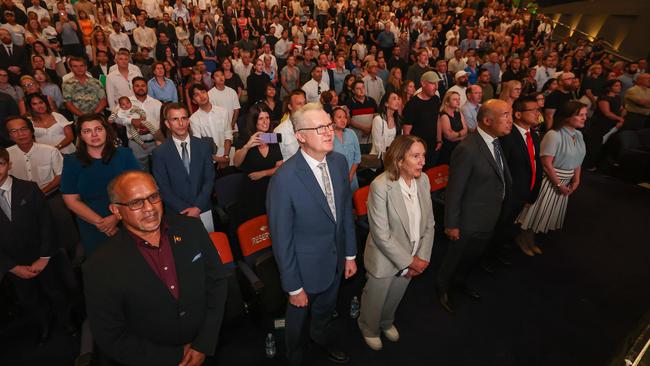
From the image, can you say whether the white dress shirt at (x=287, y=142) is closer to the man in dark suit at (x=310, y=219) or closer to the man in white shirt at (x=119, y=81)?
the man in dark suit at (x=310, y=219)

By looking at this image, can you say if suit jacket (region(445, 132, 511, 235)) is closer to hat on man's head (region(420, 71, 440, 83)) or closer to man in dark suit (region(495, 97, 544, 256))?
man in dark suit (region(495, 97, 544, 256))

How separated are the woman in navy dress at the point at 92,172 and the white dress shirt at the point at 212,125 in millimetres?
1575

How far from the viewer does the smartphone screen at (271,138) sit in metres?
3.19

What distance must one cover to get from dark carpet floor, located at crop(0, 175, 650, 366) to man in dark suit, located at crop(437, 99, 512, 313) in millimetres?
689

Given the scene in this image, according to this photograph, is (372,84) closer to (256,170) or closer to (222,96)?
(222,96)

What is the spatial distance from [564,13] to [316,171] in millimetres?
20067

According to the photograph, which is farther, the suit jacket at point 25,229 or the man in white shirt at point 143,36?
the man in white shirt at point 143,36

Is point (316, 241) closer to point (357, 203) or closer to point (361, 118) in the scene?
point (357, 203)

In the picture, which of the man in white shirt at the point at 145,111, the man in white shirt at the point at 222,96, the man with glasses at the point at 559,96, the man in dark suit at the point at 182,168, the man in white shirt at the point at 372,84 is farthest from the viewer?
the man in white shirt at the point at 372,84

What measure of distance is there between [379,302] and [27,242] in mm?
2493

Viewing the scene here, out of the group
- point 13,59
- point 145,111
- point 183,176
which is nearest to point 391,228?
point 183,176

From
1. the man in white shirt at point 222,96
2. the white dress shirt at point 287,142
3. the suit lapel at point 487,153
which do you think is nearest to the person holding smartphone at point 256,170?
the white dress shirt at point 287,142

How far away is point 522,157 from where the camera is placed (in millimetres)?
3010

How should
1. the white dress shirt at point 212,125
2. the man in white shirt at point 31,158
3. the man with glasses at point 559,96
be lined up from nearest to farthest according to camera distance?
the man in white shirt at point 31,158 < the white dress shirt at point 212,125 < the man with glasses at point 559,96
